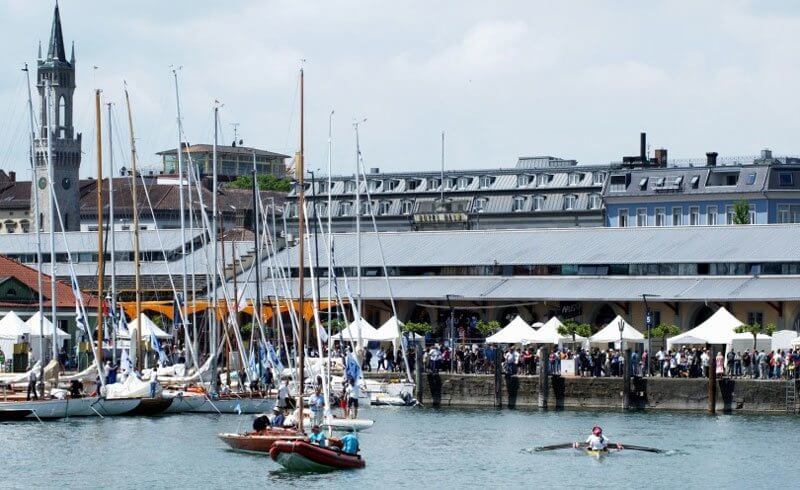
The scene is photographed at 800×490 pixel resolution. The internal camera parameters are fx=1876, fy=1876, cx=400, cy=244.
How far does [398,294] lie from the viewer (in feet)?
358

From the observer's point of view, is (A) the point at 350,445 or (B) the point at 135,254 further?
(B) the point at 135,254

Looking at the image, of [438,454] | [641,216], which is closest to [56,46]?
[641,216]

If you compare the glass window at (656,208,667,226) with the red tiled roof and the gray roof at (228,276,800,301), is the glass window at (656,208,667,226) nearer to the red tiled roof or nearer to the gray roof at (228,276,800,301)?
the gray roof at (228,276,800,301)

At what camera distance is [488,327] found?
98.6 metres

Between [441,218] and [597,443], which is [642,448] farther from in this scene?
[441,218]

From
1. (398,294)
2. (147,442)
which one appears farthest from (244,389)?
(398,294)

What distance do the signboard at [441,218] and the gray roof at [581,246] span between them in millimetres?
42860

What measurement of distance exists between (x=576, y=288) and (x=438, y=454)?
135 ft

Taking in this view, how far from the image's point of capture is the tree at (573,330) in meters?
88.0

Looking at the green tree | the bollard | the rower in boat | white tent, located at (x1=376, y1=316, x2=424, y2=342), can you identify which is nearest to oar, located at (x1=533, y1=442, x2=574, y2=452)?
the rower in boat

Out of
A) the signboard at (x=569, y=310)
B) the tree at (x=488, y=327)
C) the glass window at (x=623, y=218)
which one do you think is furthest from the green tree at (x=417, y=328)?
the glass window at (x=623, y=218)

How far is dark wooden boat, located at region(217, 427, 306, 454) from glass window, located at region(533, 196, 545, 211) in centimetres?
10431

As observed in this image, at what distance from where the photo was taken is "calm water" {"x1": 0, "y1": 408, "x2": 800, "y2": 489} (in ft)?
190

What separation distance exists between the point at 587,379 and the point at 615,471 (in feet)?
72.3
